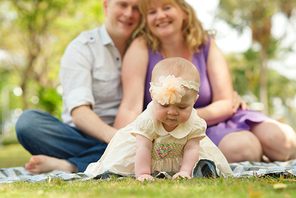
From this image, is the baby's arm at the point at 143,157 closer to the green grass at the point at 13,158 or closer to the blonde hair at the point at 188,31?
the blonde hair at the point at 188,31

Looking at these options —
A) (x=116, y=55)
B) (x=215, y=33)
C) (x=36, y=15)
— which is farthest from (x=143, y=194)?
(x=36, y=15)

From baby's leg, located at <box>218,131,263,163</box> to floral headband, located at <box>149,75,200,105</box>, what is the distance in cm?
118

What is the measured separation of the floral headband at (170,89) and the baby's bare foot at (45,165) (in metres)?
1.62

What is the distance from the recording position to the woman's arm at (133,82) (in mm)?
3074

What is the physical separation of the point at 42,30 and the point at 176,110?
11161mm

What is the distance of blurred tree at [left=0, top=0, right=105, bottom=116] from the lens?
36.2ft

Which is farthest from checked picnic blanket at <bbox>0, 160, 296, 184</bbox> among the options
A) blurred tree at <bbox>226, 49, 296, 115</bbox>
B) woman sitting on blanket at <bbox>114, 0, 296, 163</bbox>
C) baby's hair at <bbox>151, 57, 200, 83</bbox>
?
blurred tree at <bbox>226, 49, 296, 115</bbox>

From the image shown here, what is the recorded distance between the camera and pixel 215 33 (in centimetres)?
374

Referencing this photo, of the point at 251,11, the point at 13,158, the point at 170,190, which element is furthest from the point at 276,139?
the point at 251,11

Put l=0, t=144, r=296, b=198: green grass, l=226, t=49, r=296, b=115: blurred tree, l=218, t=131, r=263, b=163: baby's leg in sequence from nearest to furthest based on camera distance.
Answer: l=0, t=144, r=296, b=198: green grass < l=218, t=131, r=263, b=163: baby's leg < l=226, t=49, r=296, b=115: blurred tree

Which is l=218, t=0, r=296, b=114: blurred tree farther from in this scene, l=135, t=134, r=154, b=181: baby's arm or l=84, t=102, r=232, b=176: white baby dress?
l=135, t=134, r=154, b=181: baby's arm

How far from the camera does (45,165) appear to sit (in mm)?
2984

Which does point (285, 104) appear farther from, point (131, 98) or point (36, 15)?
point (131, 98)

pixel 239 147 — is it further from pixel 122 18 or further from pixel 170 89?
pixel 122 18
